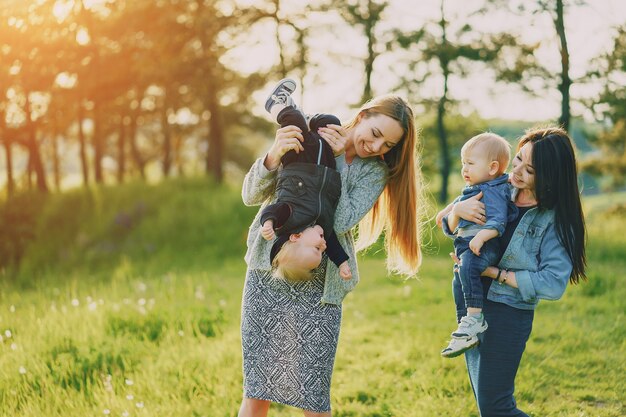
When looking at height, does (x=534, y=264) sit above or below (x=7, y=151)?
below

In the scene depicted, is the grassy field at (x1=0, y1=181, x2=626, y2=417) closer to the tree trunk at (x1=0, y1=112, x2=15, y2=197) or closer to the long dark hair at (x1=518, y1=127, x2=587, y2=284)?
the long dark hair at (x1=518, y1=127, x2=587, y2=284)

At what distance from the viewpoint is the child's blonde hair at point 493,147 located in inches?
121

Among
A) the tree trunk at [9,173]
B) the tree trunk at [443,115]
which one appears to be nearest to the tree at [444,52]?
the tree trunk at [443,115]

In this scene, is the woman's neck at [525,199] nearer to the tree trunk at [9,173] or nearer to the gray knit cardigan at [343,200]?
the gray knit cardigan at [343,200]

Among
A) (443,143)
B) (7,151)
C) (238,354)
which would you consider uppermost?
(7,151)

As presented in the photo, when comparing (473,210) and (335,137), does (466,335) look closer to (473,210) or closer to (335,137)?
(473,210)

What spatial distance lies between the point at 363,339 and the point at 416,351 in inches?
31.2

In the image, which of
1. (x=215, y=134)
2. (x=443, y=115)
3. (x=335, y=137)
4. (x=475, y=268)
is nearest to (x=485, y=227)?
(x=475, y=268)

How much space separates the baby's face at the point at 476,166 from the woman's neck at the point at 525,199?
0.15 m

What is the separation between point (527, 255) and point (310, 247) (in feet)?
3.29

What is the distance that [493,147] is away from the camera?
10.1ft

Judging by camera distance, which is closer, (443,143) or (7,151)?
(443,143)

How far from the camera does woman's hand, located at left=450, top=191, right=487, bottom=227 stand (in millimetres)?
2973

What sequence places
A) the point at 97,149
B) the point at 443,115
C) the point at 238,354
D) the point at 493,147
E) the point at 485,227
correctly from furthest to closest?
1. the point at 97,149
2. the point at 443,115
3. the point at 238,354
4. the point at 493,147
5. the point at 485,227
